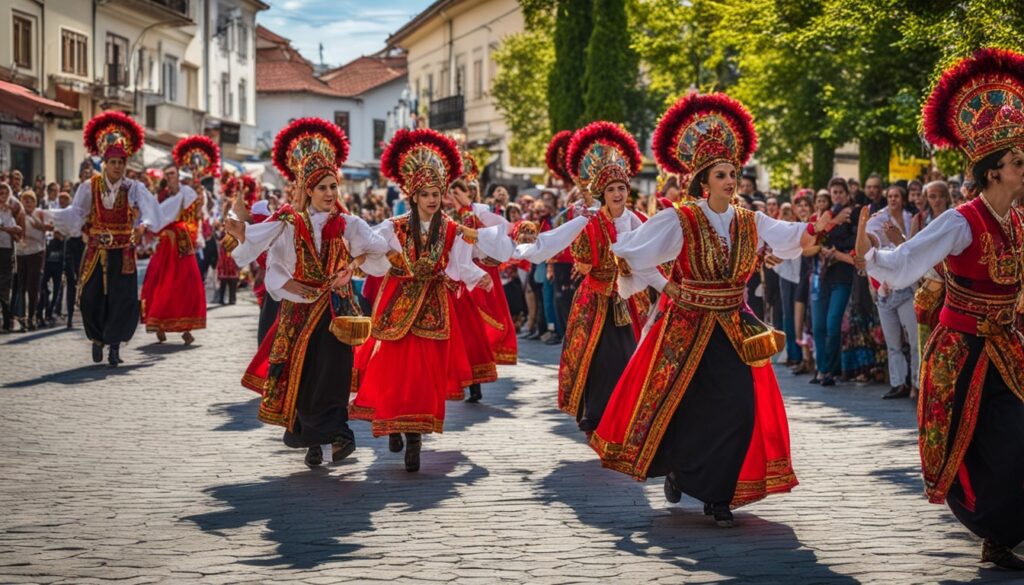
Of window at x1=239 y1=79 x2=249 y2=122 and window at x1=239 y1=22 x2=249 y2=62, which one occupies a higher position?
window at x1=239 y1=22 x2=249 y2=62

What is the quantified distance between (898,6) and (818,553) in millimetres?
9889

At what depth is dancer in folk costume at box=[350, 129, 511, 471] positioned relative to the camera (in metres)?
9.69

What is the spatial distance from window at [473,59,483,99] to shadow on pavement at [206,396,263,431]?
47632mm

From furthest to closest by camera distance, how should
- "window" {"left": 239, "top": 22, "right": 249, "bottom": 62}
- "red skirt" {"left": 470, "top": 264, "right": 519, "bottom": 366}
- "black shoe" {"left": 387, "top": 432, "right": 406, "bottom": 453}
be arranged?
"window" {"left": 239, "top": 22, "right": 249, "bottom": 62}
"red skirt" {"left": 470, "top": 264, "right": 519, "bottom": 366}
"black shoe" {"left": 387, "top": 432, "right": 406, "bottom": 453}

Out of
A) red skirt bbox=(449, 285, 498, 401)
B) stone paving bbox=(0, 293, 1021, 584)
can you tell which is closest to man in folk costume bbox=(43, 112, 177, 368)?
stone paving bbox=(0, 293, 1021, 584)

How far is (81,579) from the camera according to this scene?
6504 millimetres

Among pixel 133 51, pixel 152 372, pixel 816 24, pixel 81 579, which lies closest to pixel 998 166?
pixel 81 579

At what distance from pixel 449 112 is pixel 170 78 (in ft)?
46.3

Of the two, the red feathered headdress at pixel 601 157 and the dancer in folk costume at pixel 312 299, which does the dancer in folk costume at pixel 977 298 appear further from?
the red feathered headdress at pixel 601 157

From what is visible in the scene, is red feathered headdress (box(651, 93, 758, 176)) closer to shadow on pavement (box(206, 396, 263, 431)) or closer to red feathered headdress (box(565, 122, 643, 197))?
red feathered headdress (box(565, 122, 643, 197))

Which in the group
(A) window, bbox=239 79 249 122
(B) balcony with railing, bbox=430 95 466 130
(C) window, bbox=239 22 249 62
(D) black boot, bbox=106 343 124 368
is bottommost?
(D) black boot, bbox=106 343 124 368

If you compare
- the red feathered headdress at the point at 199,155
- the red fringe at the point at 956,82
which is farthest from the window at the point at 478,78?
the red fringe at the point at 956,82

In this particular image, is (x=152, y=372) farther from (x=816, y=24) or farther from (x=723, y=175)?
(x=816, y=24)

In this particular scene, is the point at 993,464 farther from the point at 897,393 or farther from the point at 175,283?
the point at 175,283
